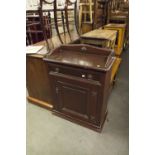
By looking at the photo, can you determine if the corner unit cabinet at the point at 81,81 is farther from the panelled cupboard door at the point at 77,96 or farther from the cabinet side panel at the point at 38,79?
the cabinet side panel at the point at 38,79

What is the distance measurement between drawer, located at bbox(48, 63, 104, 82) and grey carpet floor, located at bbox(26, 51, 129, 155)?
634mm

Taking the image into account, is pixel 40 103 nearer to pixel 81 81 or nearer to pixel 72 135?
pixel 72 135

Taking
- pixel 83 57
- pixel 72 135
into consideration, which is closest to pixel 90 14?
pixel 83 57

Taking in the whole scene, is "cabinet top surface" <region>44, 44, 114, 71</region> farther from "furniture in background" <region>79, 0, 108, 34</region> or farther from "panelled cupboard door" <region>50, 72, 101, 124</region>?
"furniture in background" <region>79, 0, 108, 34</region>

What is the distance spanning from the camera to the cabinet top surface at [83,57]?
1.28 meters

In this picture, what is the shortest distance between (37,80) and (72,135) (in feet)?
2.51

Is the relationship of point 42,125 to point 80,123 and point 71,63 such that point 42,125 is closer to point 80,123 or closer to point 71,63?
point 80,123

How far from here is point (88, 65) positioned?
1.26 m

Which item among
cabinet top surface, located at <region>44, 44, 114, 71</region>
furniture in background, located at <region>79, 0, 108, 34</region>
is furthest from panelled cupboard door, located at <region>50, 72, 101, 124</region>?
furniture in background, located at <region>79, 0, 108, 34</region>

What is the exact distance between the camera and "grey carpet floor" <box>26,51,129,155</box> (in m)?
1.36
